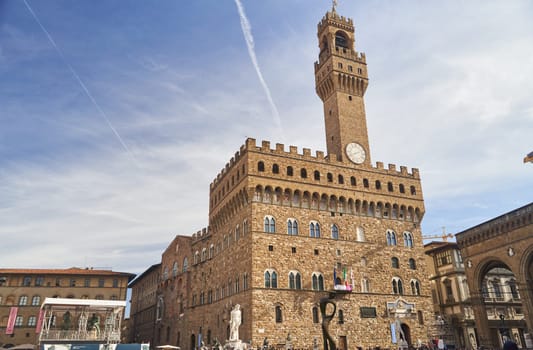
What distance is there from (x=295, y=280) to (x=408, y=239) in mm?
13596

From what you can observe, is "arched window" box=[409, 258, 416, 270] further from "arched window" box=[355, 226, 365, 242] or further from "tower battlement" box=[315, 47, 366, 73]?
"tower battlement" box=[315, 47, 366, 73]

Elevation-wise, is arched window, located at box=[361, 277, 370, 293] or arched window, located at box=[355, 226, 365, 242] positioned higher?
arched window, located at box=[355, 226, 365, 242]

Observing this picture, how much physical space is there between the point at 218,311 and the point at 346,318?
1227 centimetres

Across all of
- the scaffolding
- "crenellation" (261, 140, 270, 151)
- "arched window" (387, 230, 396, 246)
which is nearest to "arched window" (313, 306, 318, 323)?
"arched window" (387, 230, 396, 246)

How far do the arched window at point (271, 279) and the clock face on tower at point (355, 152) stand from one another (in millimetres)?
14147

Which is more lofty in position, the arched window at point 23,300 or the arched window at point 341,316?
the arched window at point 23,300

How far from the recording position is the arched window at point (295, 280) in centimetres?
3550

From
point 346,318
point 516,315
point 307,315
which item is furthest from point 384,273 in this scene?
point 516,315

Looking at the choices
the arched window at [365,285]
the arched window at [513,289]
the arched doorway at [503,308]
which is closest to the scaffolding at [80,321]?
the arched window at [365,285]

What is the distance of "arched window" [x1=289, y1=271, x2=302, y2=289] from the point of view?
116ft

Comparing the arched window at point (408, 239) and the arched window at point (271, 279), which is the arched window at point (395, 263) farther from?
the arched window at point (271, 279)

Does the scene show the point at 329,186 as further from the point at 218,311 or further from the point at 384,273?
the point at 218,311

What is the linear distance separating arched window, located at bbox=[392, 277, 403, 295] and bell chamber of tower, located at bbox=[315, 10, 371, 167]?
11.3 meters

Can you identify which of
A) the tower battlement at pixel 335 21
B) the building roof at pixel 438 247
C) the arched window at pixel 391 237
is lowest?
the arched window at pixel 391 237
